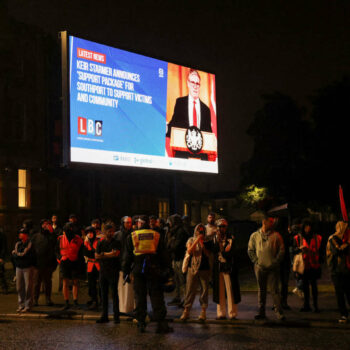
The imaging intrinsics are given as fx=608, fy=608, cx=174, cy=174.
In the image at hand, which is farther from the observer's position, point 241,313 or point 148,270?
point 241,313

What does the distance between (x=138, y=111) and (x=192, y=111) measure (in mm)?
2569

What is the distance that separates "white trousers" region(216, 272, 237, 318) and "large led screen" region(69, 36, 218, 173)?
6.76 meters

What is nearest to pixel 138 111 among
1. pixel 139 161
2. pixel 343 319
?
pixel 139 161

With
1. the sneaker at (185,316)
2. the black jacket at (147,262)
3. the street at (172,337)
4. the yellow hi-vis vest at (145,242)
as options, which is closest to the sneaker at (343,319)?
the street at (172,337)

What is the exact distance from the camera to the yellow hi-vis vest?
404 inches

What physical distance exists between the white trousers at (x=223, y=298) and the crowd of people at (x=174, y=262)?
0.02 meters

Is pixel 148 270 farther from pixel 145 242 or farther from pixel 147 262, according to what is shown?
pixel 145 242

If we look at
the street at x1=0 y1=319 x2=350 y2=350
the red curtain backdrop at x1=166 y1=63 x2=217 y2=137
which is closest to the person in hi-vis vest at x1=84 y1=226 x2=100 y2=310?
the street at x1=0 y1=319 x2=350 y2=350

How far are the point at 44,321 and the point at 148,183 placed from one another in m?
31.0

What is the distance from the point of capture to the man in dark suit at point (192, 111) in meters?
20.0

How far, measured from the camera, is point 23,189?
107 ft

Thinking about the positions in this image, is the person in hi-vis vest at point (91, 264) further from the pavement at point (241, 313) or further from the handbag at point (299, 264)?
the handbag at point (299, 264)

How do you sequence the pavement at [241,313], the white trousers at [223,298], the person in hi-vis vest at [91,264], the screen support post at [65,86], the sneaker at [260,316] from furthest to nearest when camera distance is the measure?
the screen support post at [65,86]
the person in hi-vis vest at [91,264]
the white trousers at [223,298]
the sneaker at [260,316]
the pavement at [241,313]

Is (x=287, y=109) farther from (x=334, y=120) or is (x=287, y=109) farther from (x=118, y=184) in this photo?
(x=118, y=184)
